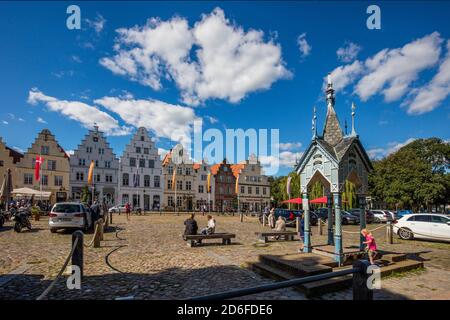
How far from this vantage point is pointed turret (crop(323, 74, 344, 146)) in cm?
1093

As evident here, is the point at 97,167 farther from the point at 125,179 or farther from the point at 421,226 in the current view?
the point at 421,226

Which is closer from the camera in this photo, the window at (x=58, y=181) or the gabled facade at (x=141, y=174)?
the window at (x=58, y=181)

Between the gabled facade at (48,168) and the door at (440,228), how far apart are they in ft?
165

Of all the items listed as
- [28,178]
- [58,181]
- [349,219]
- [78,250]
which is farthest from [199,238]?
[28,178]

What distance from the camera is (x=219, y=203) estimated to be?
6469 cm

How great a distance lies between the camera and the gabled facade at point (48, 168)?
156 feet

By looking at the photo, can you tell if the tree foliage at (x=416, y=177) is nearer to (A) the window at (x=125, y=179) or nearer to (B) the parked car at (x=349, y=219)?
(B) the parked car at (x=349, y=219)

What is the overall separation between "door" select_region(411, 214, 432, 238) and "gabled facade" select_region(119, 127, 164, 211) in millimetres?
45854

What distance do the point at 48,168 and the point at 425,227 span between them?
51.9m

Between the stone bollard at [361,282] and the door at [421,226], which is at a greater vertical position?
the stone bollard at [361,282]

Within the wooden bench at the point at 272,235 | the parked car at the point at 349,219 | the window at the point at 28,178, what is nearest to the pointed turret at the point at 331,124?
the wooden bench at the point at 272,235

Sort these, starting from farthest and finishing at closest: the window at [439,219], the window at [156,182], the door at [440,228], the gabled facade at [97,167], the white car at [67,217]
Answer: the window at [156,182]
the gabled facade at [97,167]
the white car at [67,217]
the window at [439,219]
the door at [440,228]
